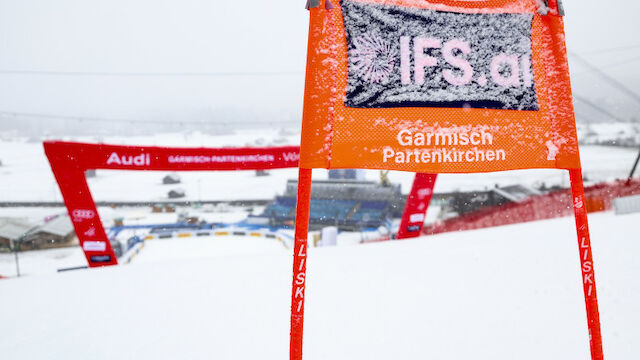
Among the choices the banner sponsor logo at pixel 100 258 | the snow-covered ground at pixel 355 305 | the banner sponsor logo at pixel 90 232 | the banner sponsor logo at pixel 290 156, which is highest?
the banner sponsor logo at pixel 290 156

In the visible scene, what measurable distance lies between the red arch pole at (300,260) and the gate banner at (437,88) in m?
0.08

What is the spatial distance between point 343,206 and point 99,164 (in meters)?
15.0

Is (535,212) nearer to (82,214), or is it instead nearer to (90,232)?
(90,232)

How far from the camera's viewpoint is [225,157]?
518 centimetres

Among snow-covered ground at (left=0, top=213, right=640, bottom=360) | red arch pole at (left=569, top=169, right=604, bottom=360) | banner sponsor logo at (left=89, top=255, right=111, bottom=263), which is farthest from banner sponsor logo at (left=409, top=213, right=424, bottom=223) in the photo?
banner sponsor logo at (left=89, top=255, right=111, bottom=263)

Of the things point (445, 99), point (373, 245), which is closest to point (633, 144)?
Answer: point (373, 245)

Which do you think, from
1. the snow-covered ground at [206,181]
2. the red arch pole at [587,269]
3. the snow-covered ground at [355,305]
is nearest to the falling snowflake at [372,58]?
the red arch pole at [587,269]

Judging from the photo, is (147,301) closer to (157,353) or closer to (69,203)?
(157,353)

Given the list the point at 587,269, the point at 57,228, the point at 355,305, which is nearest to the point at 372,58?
the point at 587,269

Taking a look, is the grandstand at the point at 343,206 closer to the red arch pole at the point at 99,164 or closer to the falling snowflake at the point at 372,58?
the red arch pole at the point at 99,164

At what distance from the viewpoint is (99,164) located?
4.59 metres

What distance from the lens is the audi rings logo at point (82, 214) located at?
15.5 ft

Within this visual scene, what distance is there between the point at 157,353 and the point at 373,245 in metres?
2.62

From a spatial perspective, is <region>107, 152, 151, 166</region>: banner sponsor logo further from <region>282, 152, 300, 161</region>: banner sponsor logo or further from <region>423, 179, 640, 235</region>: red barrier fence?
<region>423, 179, 640, 235</region>: red barrier fence
